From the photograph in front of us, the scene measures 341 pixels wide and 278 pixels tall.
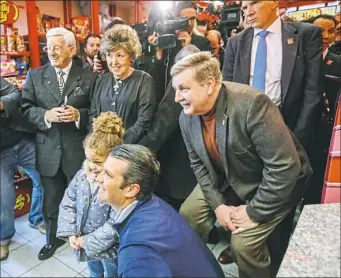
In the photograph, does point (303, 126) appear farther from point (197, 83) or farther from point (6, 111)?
point (6, 111)

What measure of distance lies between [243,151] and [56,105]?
124cm

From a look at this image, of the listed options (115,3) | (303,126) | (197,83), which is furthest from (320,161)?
→ (115,3)

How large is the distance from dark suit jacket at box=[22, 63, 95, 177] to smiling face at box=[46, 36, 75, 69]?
7cm

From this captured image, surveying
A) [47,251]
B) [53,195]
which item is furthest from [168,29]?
[47,251]

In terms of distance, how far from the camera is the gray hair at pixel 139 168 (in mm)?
1099

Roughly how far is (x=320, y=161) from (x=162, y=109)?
1005mm

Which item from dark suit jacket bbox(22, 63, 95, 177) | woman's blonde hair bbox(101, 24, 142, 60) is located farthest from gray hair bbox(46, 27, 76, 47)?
woman's blonde hair bbox(101, 24, 142, 60)

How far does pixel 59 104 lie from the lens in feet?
6.31

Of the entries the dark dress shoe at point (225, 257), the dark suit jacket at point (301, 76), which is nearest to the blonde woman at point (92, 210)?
the dark dress shoe at point (225, 257)

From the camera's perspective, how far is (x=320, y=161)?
6.08ft

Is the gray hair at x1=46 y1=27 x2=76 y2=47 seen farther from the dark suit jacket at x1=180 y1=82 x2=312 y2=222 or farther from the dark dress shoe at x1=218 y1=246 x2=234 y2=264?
the dark dress shoe at x1=218 y1=246 x2=234 y2=264

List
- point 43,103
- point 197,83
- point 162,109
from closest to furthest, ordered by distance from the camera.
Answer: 1. point 197,83
2. point 162,109
3. point 43,103

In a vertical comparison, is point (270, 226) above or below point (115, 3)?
below

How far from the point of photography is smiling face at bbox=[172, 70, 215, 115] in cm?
124
